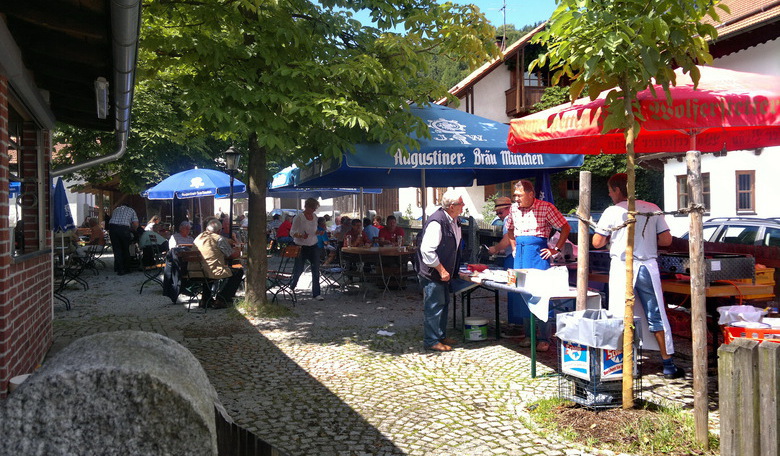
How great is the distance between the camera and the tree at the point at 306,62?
25.0 ft

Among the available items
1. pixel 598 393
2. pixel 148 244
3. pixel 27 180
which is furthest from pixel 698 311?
pixel 148 244

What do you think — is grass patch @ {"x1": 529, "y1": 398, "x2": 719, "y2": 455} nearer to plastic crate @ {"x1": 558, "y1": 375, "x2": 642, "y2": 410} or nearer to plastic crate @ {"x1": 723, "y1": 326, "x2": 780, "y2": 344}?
plastic crate @ {"x1": 558, "y1": 375, "x2": 642, "y2": 410}

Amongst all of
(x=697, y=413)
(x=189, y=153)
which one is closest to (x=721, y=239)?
(x=697, y=413)

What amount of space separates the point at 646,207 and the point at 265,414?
3.80 metres

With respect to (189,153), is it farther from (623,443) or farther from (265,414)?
(623,443)

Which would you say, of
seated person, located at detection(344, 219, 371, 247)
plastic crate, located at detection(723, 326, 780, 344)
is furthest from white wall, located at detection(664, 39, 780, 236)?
plastic crate, located at detection(723, 326, 780, 344)

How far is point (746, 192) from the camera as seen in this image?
20281mm

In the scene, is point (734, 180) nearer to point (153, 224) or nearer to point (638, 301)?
point (638, 301)

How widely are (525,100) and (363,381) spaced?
1033 inches

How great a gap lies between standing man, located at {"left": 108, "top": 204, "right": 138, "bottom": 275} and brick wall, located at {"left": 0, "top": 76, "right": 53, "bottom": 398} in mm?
8908

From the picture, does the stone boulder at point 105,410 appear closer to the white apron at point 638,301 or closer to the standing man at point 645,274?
the standing man at point 645,274

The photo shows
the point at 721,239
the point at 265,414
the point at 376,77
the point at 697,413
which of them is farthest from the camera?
the point at 721,239

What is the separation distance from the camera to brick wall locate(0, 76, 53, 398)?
430 centimetres

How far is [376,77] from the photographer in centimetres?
779
